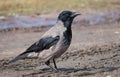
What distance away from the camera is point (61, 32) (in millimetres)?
9500

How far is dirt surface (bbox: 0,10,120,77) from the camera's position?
966cm

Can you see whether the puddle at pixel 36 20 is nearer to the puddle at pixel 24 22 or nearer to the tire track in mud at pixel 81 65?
the puddle at pixel 24 22

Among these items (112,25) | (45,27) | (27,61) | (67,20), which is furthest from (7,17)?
(67,20)

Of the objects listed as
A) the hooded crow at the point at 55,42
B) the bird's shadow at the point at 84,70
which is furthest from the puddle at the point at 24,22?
the hooded crow at the point at 55,42

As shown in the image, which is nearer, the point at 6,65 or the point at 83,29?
the point at 6,65

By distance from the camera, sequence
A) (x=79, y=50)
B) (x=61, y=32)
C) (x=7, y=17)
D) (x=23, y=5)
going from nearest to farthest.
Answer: (x=61, y=32)
(x=79, y=50)
(x=7, y=17)
(x=23, y=5)

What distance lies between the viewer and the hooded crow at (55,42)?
370 inches

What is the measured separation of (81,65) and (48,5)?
10.5m

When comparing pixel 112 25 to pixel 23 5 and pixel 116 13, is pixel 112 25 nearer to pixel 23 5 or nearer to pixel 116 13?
pixel 116 13

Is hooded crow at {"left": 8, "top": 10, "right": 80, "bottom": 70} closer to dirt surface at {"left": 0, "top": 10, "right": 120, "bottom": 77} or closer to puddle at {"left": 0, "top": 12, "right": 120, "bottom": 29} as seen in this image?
dirt surface at {"left": 0, "top": 10, "right": 120, "bottom": 77}

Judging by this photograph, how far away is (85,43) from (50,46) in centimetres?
365

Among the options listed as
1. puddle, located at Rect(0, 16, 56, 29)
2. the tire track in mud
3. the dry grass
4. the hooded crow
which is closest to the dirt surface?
the tire track in mud

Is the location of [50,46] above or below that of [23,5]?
below

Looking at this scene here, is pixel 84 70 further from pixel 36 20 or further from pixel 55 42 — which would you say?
pixel 36 20
